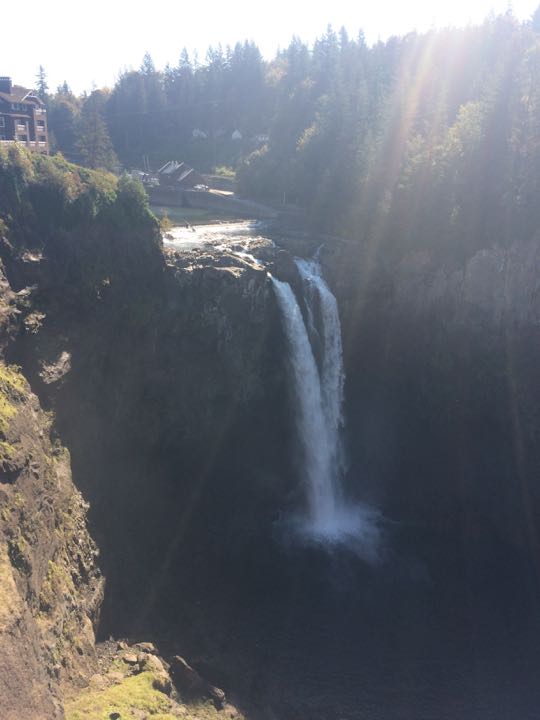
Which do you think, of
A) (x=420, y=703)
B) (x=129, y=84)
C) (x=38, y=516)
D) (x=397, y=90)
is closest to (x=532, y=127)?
(x=397, y=90)

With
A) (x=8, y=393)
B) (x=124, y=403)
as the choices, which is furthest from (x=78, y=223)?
(x=8, y=393)

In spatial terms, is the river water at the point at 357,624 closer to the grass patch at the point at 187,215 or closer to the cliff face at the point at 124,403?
the cliff face at the point at 124,403

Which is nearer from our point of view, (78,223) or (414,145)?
(78,223)

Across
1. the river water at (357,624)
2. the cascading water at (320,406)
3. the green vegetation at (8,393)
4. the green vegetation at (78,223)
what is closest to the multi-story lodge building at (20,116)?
the green vegetation at (78,223)

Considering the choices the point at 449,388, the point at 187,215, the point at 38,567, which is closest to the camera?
the point at 38,567

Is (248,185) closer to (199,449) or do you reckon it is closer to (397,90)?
(397,90)

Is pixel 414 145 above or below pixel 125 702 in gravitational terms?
above

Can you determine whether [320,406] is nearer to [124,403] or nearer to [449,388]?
[449,388]
